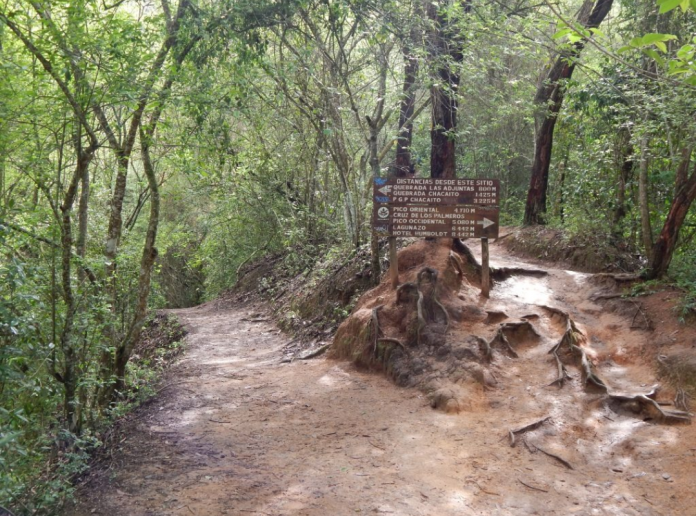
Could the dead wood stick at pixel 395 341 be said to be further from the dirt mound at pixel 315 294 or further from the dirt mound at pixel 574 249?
the dirt mound at pixel 574 249

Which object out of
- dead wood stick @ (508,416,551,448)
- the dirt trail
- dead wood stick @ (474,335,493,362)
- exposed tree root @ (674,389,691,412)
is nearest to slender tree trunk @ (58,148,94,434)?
the dirt trail

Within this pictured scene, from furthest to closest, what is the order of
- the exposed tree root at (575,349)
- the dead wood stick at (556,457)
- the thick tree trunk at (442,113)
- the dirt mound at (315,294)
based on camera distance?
the dirt mound at (315,294) < the thick tree trunk at (442,113) < the exposed tree root at (575,349) < the dead wood stick at (556,457)

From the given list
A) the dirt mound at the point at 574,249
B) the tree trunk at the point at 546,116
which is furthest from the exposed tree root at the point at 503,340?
the tree trunk at the point at 546,116

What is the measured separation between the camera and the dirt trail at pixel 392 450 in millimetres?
5203

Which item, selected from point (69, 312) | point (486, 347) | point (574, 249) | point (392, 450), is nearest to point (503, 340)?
point (486, 347)

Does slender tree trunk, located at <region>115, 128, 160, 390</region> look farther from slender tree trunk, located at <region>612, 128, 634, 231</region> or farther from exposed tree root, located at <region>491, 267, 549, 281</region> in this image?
slender tree trunk, located at <region>612, 128, 634, 231</region>

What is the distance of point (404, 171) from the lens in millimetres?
16281

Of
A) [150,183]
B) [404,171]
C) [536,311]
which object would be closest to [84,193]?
[150,183]

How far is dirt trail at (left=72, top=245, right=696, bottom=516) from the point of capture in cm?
520

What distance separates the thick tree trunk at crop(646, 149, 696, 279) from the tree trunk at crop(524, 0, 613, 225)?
4.64 metres

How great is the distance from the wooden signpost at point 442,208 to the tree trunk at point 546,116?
181 inches

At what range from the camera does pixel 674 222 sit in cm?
891

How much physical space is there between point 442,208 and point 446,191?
0.30 metres

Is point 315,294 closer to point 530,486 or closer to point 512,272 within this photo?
point 512,272
